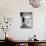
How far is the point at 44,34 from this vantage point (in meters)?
4.69

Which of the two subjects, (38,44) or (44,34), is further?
(44,34)

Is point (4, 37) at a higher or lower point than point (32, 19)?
lower

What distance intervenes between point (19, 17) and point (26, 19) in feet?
0.92

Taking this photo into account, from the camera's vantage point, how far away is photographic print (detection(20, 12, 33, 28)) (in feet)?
15.4

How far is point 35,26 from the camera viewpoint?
470 centimetres

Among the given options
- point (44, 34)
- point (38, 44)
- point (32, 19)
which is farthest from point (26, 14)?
point (38, 44)

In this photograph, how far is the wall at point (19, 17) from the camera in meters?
4.66

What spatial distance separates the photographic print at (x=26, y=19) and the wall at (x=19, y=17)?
0.38ft

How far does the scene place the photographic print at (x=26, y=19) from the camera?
470 centimetres

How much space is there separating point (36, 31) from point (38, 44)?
98 cm

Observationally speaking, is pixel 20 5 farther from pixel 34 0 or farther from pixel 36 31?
pixel 36 31

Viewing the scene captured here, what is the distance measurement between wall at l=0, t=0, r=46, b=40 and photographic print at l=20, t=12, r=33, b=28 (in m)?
0.12

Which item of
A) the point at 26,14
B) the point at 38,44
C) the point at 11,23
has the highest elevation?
the point at 26,14

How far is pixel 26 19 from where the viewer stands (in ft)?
15.4
